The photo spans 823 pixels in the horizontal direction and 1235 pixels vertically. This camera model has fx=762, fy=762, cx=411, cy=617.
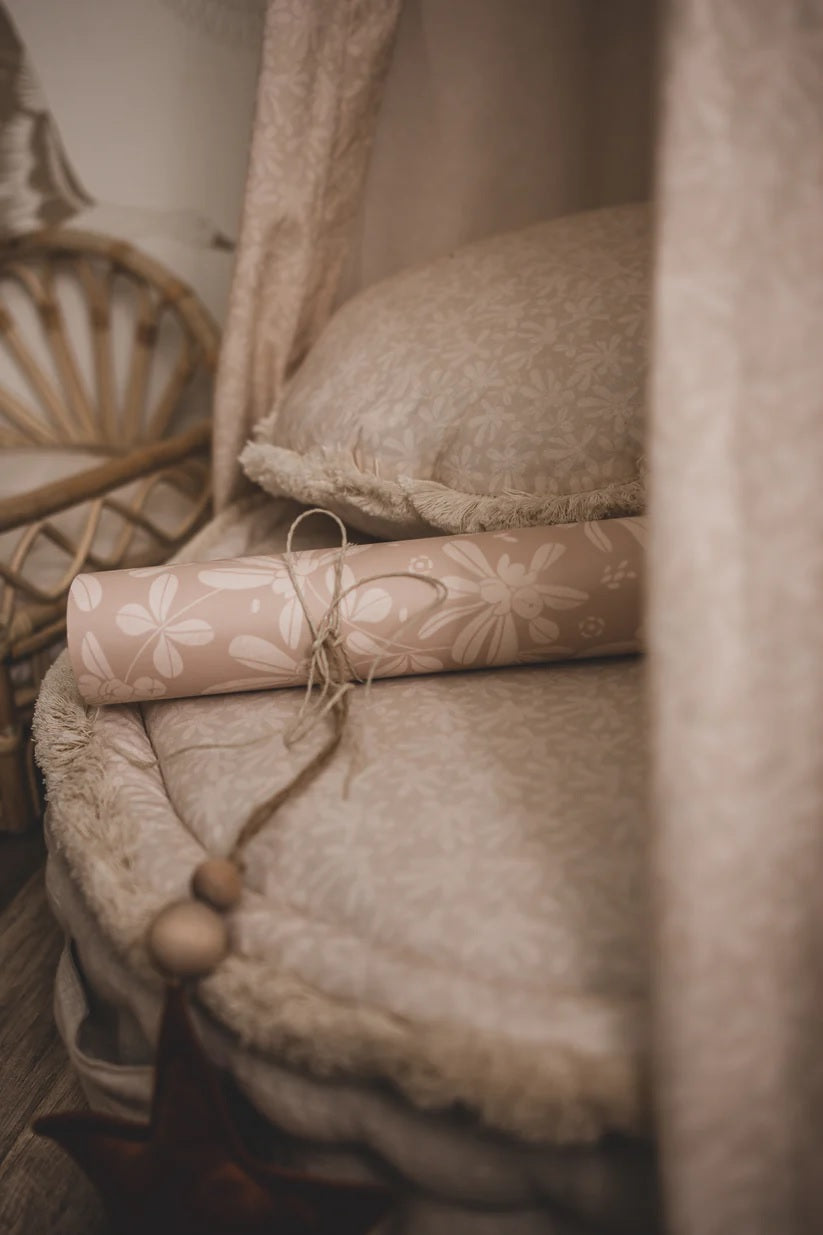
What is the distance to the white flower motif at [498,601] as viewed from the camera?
539 millimetres

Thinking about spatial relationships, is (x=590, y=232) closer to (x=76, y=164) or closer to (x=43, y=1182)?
(x=43, y=1182)

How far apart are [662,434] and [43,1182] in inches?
28.3

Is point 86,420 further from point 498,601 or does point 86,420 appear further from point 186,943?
point 186,943

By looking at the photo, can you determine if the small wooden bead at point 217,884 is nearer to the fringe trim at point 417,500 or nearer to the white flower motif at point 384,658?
the white flower motif at point 384,658

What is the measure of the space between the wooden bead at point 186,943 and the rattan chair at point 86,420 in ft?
2.18

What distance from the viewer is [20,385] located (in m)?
1.51

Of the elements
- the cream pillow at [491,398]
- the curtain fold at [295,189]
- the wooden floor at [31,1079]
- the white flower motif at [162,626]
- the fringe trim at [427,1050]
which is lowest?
the wooden floor at [31,1079]

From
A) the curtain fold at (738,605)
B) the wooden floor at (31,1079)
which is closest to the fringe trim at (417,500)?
the curtain fold at (738,605)

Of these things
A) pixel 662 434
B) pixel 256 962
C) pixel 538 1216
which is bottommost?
pixel 538 1216

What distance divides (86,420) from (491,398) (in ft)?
3.69

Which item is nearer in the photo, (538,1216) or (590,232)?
(538,1216)

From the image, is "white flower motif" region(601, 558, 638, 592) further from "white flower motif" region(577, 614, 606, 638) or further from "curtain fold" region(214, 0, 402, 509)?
"curtain fold" region(214, 0, 402, 509)

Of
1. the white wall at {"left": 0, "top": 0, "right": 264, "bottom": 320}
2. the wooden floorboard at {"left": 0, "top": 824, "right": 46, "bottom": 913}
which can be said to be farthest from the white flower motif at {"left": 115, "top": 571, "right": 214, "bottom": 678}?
the white wall at {"left": 0, "top": 0, "right": 264, "bottom": 320}

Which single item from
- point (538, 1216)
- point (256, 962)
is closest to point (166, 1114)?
point (256, 962)
